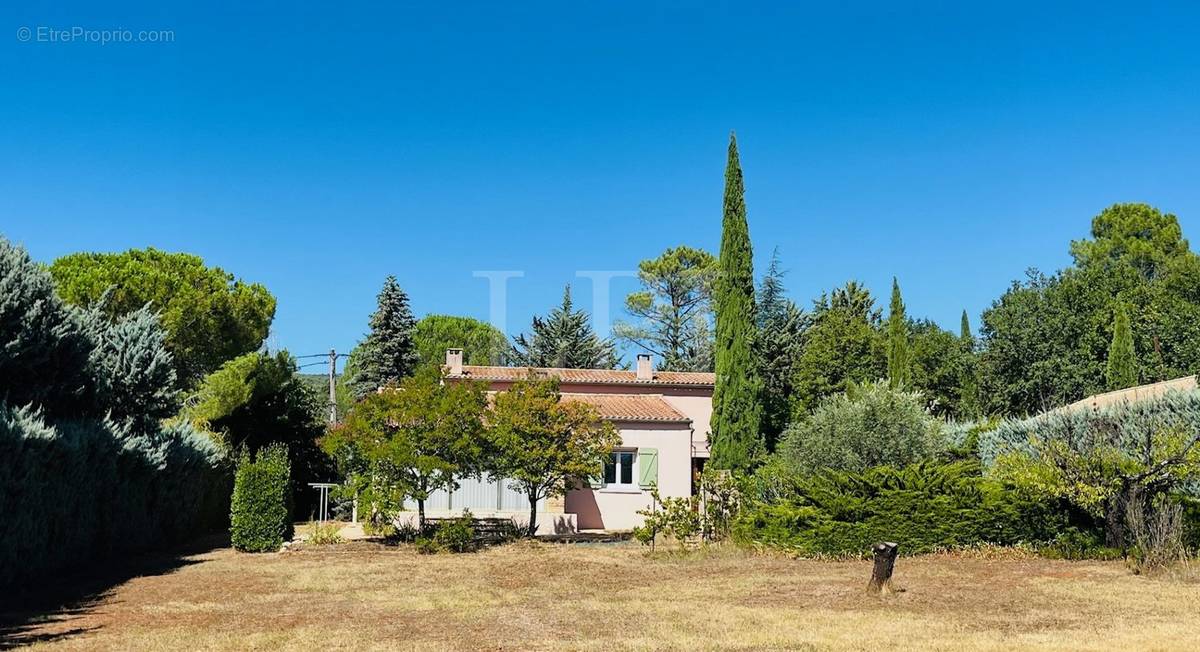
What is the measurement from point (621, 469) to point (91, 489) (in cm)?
1438

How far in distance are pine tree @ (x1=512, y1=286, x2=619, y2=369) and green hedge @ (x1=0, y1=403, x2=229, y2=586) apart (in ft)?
94.4

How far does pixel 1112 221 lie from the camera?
50.3 meters

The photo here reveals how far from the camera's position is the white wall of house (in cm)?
2603

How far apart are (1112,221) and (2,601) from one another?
5348 centimetres

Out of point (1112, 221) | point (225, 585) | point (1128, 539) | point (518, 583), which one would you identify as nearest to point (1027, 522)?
point (1128, 539)

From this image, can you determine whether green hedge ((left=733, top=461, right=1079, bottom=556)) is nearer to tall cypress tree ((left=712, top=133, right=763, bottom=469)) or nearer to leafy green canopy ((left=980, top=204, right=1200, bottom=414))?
tall cypress tree ((left=712, top=133, right=763, bottom=469))

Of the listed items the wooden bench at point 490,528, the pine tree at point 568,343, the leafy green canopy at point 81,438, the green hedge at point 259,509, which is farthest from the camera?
the pine tree at point 568,343

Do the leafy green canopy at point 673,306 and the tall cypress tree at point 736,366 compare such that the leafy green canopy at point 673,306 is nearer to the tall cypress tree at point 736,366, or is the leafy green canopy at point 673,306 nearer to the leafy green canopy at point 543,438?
the tall cypress tree at point 736,366

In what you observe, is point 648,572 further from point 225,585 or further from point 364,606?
point 225,585

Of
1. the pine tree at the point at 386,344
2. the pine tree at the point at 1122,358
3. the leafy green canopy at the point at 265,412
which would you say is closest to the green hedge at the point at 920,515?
the leafy green canopy at the point at 265,412

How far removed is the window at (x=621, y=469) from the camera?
86.8 ft

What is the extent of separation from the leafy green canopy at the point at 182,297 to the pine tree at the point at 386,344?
6.40 m

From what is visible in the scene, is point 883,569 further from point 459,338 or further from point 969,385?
point 459,338

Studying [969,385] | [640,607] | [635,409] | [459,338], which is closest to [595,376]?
[635,409]
